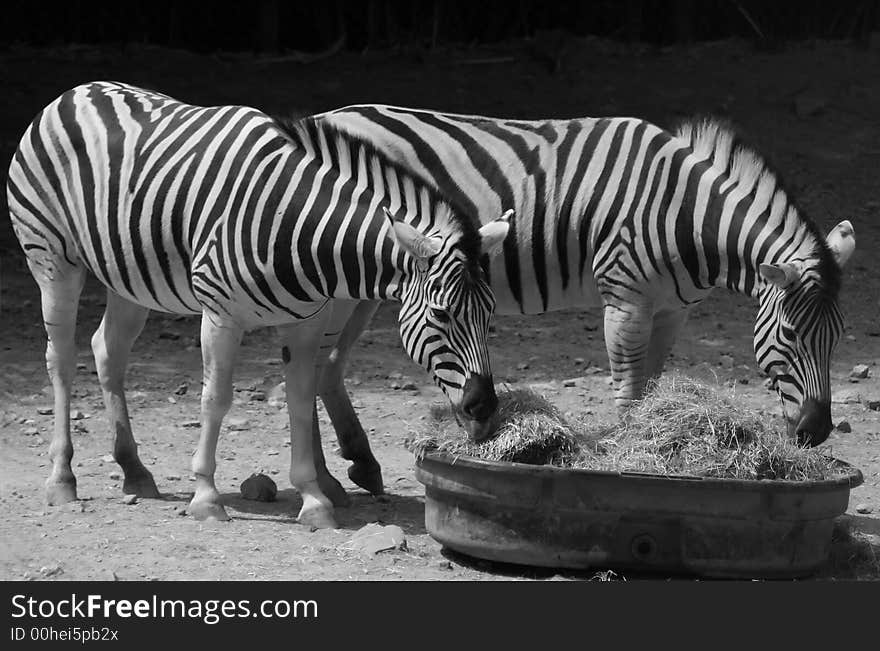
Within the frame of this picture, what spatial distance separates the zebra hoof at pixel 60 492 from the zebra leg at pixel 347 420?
4.27 feet

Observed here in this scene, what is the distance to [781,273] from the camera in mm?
5578

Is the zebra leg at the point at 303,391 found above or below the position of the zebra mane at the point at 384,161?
below

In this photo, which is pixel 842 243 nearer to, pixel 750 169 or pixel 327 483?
pixel 750 169

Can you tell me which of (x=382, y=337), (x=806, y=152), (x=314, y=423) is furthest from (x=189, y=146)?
(x=806, y=152)

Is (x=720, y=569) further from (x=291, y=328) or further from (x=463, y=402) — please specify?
(x=291, y=328)

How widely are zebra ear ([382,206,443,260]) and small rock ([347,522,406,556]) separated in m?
1.21

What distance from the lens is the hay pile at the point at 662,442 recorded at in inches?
201

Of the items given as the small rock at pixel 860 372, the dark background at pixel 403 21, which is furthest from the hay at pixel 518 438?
the dark background at pixel 403 21

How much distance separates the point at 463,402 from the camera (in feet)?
17.1

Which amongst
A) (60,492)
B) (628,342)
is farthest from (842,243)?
(60,492)

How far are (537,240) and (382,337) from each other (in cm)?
385

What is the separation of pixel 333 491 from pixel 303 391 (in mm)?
673

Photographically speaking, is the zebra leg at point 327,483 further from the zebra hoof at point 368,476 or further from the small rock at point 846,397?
the small rock at point 846,397

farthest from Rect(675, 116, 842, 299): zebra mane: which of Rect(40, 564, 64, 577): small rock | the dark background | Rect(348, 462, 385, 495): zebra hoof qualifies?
the dark background
